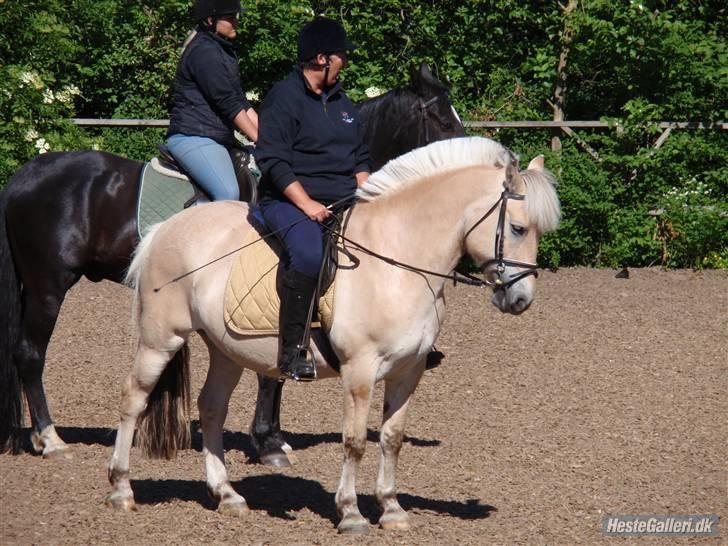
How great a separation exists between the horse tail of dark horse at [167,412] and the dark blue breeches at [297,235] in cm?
145

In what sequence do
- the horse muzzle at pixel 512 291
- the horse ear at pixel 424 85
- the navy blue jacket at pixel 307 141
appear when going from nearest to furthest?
the horse muzzle at pixel 512 291 < the navy blue jacket at pixel 307 141 < the horse ear at pixel 424 85

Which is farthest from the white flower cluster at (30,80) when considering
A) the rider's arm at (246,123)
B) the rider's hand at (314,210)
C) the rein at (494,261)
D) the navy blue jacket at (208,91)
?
the rider's hand at (314,210)

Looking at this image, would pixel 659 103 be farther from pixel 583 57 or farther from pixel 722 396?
pixel 722 396

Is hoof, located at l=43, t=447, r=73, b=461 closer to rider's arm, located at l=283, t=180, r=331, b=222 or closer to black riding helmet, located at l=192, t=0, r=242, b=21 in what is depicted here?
rider's arm, located at l=283, t=180, r=331, b=222

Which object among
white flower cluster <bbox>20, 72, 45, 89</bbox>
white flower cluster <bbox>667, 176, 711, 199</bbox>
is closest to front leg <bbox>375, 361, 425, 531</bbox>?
white flower cluster <bbox>667, 176, 711, 199</bbox>

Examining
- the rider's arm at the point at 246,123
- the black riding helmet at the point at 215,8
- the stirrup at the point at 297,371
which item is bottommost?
the stirrup at the point at 297,371

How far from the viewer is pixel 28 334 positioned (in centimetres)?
744

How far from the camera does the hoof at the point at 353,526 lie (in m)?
5.54

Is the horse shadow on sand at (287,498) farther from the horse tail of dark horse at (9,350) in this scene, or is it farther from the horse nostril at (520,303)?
the horse nostril at (520,303)

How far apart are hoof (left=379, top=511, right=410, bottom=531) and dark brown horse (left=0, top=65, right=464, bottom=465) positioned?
1.69 m

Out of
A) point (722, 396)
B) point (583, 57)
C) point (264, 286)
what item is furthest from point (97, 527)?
point (583, 57)

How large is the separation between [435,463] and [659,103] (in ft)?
27.6

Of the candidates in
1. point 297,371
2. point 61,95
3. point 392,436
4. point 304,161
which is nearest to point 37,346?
point 297,371

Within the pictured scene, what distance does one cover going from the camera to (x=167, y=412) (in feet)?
22.1
